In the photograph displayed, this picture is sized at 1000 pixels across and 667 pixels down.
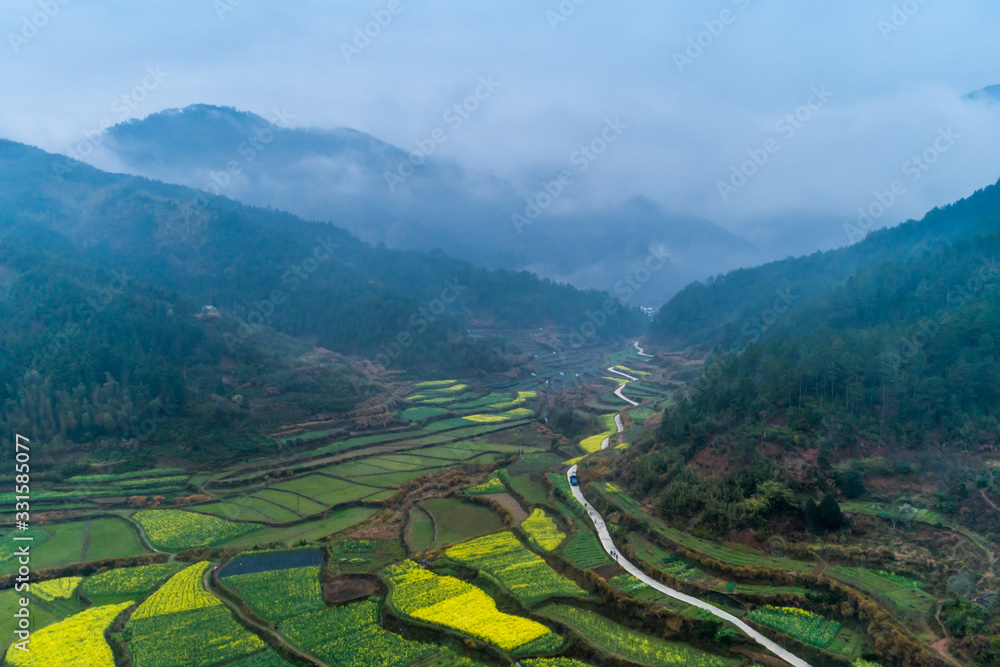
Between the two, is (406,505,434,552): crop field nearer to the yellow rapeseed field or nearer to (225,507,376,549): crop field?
(225,507,376,549): crop field

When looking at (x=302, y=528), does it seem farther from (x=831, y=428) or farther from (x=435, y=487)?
(x=831, y=428)

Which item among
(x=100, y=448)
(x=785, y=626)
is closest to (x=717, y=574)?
(x=785, y=626)

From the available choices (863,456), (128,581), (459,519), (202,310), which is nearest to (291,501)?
(459,519)

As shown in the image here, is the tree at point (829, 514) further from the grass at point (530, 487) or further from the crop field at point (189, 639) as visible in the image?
the crop field at point (189, 639)

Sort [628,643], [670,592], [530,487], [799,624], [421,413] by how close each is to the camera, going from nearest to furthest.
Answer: [799,624] < [628,643] < [670,592] < [530,487] < [421,413]

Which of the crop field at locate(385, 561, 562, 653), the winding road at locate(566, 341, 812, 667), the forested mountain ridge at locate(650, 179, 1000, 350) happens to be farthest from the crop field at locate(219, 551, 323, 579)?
the forested mountain ridge at locate(650, 179, 1000, 350)

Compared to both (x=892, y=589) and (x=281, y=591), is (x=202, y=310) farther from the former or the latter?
(x=892, y=589)
